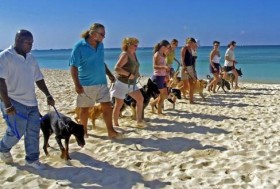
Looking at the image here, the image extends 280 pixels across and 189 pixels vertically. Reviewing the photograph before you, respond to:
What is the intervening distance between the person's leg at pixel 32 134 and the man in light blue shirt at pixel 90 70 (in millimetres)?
953

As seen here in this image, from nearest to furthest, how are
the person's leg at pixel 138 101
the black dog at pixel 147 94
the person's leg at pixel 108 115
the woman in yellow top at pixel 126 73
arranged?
the person's leg at pixel 108 115, the woman in yellow top at pixel 126 73, the person's leg at pixel 138 101, the black dog at pixel 147 94

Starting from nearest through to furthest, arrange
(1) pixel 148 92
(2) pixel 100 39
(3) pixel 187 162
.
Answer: (3) pixel 187 162 < (2) pixel 100 39 < (1) pixel 148 92

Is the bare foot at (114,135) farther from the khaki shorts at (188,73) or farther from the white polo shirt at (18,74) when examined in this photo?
the khaki shorts at (188,73)

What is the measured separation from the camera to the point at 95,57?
5258 millimetres

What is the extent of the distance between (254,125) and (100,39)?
133 inches

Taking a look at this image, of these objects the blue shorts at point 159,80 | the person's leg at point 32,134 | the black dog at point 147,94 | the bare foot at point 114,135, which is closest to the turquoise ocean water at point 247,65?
the blue shorts at point 159,80

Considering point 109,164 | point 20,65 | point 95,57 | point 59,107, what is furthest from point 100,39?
point 59,107

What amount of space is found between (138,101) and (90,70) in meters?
1.45

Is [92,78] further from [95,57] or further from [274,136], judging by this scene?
[274,136]

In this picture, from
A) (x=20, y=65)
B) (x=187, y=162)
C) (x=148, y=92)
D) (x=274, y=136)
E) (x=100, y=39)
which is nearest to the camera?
(x=20, y=65)

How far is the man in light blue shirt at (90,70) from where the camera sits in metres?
5.14

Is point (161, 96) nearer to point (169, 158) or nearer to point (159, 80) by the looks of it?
point (159, 80)

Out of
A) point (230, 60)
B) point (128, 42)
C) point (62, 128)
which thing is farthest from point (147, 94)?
point (230, 60)

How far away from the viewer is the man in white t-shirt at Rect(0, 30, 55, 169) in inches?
156
